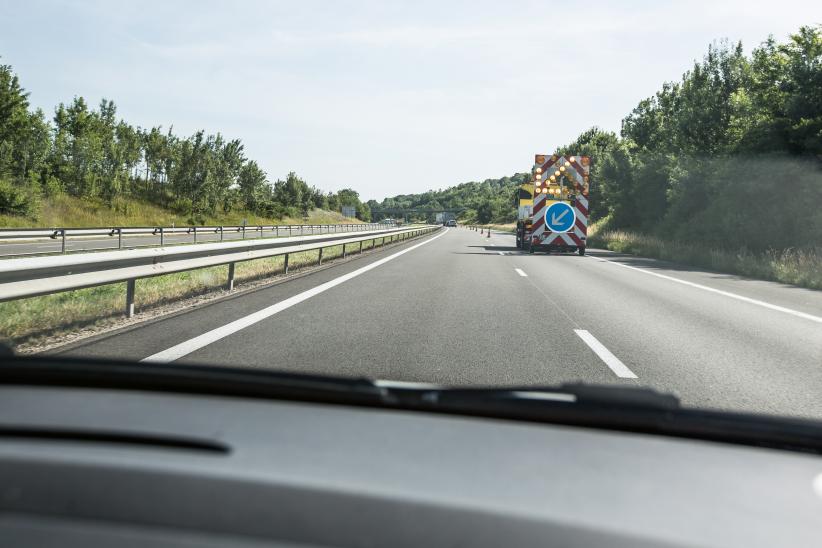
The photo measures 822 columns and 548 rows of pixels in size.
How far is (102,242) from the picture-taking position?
31.3 m

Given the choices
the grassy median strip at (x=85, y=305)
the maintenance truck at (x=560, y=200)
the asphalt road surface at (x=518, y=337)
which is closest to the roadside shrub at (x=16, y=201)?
the maintenance truck at (x=560, y=200)

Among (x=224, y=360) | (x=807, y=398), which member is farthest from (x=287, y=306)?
(x=807, y=398)

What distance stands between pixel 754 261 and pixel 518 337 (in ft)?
50.7

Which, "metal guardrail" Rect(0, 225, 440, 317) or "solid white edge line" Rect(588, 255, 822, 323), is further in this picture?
"solid white edge line" Rect(588, 255, 822, 323)

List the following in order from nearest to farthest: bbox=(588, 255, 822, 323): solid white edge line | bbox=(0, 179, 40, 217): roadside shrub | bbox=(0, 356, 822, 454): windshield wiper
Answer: bbox=(0, 356, 822, 454): windshield wiper, bbox=(588, 255, 822, 323): solid white edge line, bbox=(0, 179, 40, 217): roadside shrub

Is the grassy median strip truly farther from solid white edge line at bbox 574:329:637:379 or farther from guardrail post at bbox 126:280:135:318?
solid white edge line at bbox 574:329:637:379

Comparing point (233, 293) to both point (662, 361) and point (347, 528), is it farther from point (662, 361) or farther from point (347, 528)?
point (347, 528)

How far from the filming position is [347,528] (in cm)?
119

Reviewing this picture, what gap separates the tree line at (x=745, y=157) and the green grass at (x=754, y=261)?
72.0 inches

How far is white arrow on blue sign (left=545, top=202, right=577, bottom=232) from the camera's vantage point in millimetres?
25453

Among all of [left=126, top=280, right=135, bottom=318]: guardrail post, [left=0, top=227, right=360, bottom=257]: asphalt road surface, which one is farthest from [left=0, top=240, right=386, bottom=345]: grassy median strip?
[left=0, top=227, right=360, bottom=257]: asphalt road surface

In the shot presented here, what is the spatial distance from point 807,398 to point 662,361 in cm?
145

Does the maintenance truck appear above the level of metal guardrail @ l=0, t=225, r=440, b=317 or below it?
above

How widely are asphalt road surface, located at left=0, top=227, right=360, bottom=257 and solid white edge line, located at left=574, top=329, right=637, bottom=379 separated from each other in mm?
18037
